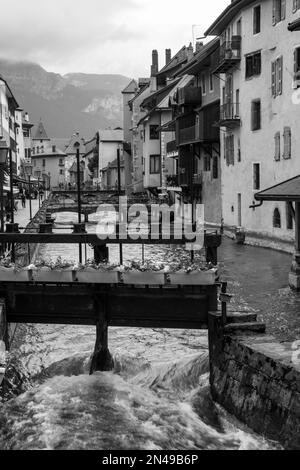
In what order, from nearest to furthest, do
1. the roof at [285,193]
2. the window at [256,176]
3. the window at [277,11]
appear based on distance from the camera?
1. the roof at [285,193]
2. the window at [277,11]
3. the window at [256,176]

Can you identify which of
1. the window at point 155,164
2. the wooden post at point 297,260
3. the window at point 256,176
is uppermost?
the window at point 155,164

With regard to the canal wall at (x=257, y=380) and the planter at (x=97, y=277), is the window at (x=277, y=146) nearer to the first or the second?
the planter at (x=97, y=277)

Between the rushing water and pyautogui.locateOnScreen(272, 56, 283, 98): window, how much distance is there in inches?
804

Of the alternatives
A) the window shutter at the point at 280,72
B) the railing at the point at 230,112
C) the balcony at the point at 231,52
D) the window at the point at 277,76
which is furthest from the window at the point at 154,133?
the window shutter at the point at 280,72

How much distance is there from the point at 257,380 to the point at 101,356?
171 inches

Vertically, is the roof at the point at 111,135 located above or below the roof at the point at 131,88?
below

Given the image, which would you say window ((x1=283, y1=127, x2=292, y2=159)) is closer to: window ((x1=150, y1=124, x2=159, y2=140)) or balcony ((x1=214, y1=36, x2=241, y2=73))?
balcony ((x1=214, y1=36, x2=241, y2=73))

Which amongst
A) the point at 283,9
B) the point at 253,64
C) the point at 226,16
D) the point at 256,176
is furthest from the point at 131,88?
the point at 283,9

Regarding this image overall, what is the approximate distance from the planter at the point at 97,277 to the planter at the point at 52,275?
150mm

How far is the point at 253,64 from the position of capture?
38.2 metres

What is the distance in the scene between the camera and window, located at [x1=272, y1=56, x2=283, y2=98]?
33969 millimetres

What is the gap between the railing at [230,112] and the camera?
40812 millimetres

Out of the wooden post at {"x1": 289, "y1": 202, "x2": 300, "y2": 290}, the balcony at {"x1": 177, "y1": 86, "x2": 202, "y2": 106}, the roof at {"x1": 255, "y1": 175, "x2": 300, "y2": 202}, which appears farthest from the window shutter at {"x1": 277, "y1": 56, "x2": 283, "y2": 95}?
the balcony at {"x1": 177, "y1": 86, "x2": 202, "y2": 106}

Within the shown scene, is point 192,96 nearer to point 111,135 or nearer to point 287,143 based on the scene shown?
point 287,143
